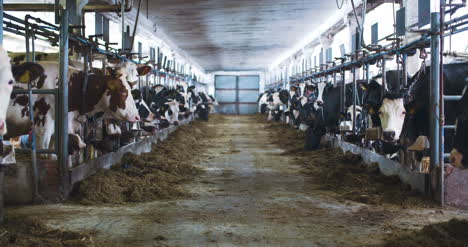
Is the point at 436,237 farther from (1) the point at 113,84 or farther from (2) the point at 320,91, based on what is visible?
(2) the point at 320,91

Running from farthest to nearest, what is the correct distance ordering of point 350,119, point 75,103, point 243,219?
point 350,119, point 75,103, point 243,219

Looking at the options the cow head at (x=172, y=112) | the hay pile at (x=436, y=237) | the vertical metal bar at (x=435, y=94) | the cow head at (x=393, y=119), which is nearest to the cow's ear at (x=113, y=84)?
the cow head at (x=393, y=119)

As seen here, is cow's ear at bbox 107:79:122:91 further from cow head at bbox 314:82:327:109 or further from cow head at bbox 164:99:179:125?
cow head at bbox 164:99:179:125

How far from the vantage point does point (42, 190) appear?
18.9ft

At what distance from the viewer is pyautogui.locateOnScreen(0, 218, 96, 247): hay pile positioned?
13.0 ft

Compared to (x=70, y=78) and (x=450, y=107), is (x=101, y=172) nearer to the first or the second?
(x=70, y=78)

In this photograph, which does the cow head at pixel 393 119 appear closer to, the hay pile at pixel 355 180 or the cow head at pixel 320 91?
the hay pile at pixel 355 180

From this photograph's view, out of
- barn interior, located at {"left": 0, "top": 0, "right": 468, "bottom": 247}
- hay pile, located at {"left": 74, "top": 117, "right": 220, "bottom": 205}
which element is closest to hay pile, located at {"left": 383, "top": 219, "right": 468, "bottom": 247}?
barn interior, located at {"left": 0, "top": 0, "right": 468, "bottom": 247}

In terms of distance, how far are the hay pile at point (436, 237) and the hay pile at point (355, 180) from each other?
1.26 metres

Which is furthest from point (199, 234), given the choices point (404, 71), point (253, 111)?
point (253, 111)

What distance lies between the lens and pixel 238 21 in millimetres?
16312

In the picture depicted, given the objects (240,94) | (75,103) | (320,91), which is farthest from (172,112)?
(240,94)

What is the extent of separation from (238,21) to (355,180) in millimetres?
10402

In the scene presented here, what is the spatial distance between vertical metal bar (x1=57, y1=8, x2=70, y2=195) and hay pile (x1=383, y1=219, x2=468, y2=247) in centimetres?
376
